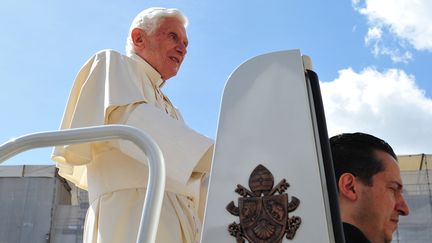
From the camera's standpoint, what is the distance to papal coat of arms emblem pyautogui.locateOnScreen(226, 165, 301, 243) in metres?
0.74

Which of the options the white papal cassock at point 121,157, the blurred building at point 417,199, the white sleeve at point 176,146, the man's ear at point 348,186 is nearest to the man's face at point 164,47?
the white papal cassock at point 121,157

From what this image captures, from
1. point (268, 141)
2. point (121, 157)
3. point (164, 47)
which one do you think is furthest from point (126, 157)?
point (268, 141)

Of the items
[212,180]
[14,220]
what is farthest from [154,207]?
[14,220]

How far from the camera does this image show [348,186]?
1.32 metres

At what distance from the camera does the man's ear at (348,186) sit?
4.24ft

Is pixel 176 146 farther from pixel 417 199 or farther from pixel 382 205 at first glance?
pixel 417 199

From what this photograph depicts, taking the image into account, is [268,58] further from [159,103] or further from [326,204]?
[159,103]

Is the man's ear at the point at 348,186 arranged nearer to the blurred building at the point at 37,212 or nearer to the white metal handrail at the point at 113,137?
the white metal handrail at the point at 113,137

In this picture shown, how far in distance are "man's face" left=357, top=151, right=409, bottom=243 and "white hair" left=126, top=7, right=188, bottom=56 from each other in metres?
0.90

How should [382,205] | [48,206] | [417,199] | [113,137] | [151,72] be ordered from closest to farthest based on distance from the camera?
[113,137]
[382,205]
[151,72]
[417,199]
[48,206]

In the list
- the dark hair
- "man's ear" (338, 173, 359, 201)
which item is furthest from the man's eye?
"man's ear" (338, 173, 359, 201)

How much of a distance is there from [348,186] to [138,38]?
36.7 inches

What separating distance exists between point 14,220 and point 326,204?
12803 millimetres

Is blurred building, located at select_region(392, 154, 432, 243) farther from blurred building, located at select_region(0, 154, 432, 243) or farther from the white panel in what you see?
the white panel
